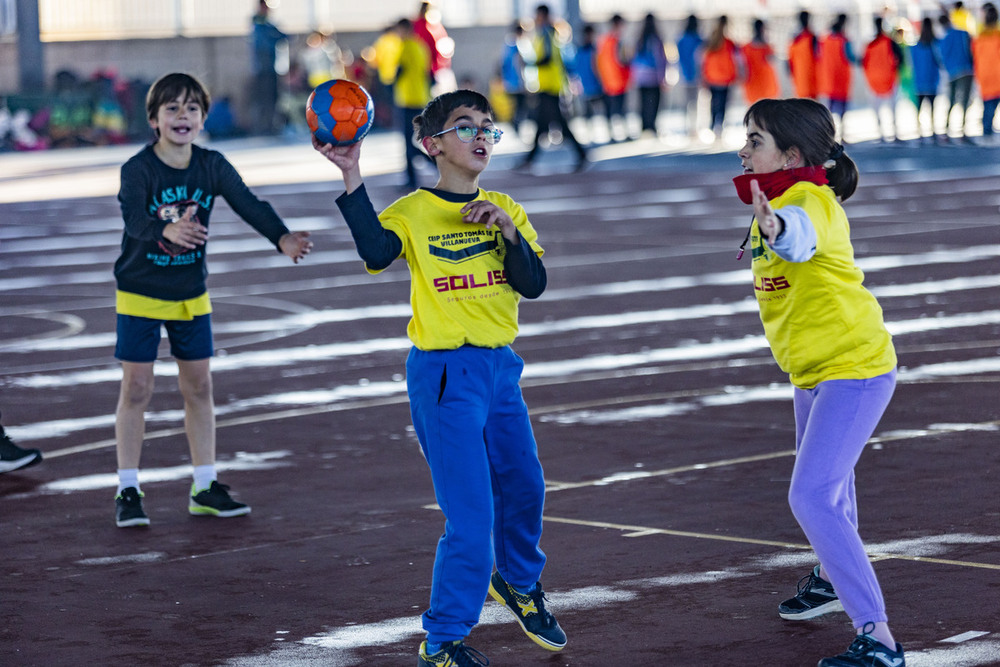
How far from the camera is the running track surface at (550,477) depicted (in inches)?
251

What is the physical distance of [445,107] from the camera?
20.0 feet

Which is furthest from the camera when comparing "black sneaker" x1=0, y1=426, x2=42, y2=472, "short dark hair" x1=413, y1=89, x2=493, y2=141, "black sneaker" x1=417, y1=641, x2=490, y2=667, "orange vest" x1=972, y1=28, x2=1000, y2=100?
"orange vest" x1=972, y1=28, x2=1000, y2=100

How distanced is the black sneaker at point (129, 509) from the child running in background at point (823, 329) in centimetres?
344

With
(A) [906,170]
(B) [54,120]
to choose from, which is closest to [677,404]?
(A) [906,170]

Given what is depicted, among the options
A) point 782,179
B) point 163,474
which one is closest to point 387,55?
point 163,474

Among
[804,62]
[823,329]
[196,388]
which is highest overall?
[804,62]

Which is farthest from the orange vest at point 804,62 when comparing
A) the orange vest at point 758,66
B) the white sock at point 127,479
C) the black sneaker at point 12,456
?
the white sock at point 127,479

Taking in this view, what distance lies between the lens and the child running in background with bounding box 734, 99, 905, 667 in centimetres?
571

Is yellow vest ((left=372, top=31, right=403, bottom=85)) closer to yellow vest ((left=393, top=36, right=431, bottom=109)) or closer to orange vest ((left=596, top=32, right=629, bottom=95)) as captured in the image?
orange vest ((left=596, top=32, right=629, bottom=95))

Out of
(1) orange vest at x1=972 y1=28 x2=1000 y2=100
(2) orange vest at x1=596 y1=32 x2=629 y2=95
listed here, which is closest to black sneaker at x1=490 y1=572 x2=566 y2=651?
(1) orange vest at x1=972 y1=28 x2=1000 y2=100

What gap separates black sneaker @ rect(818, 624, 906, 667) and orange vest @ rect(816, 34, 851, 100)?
27472mm

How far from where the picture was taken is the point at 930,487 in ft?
27.4

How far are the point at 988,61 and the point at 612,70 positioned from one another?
953 centimetres

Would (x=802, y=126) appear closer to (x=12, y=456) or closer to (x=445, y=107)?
(x=445, y=107)
